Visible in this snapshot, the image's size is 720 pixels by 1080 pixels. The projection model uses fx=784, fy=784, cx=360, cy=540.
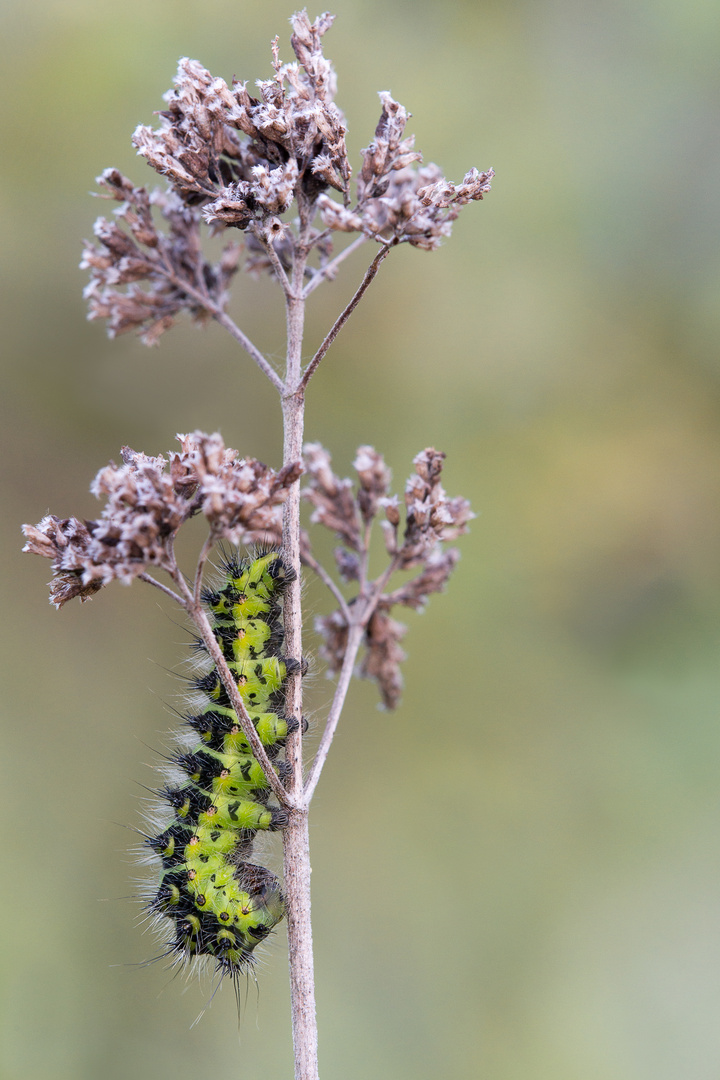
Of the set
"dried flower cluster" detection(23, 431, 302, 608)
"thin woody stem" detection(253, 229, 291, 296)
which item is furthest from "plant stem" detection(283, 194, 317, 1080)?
"dried flower cluster" detection(23, 431, 302, 608)

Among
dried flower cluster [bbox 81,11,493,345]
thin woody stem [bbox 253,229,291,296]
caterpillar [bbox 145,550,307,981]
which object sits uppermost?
dried flower cluster [bbox 81,11,493,345]

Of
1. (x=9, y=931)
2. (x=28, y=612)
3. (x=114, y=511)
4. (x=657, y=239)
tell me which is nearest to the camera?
(x=114, y=511)

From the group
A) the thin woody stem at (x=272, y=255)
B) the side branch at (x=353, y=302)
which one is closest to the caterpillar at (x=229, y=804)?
the side branch at (x=353, y=302)

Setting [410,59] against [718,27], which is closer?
[718,27]

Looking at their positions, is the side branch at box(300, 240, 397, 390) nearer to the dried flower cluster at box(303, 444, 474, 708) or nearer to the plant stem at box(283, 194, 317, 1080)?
the plant stem at box(283, 194, 317, 1080)

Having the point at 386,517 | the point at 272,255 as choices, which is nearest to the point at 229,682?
the point at 386,517

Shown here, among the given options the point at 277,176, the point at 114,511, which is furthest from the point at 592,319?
the point at 114,511

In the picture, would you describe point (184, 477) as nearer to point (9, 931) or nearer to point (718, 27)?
point (9, 931)

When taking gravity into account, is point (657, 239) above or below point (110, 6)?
below

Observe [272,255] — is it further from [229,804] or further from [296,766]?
[229,804]
